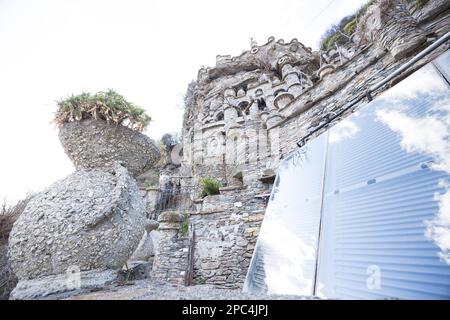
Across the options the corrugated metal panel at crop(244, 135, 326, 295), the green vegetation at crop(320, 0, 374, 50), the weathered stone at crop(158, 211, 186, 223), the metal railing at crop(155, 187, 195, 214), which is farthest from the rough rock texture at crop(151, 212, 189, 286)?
the green vegetation at crop(320, 0, 374, 50)

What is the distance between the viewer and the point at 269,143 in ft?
21.2

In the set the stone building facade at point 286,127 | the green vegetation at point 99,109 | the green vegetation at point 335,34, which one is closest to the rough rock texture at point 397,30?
the stone building facade at point 286,127

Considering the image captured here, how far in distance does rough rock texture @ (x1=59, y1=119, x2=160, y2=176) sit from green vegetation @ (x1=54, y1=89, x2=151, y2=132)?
0.06m

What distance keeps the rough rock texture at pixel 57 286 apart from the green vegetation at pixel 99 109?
1.33 m

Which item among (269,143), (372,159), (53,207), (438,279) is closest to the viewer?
(438,279)

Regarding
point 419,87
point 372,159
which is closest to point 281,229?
point 372,159

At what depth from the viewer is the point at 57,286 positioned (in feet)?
4.13

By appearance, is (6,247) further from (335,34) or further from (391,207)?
(335,34)

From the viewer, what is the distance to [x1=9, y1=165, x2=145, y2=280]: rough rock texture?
132 centimetres

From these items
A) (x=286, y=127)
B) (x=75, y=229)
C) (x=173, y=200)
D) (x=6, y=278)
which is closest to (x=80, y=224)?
(x=75, y=229)

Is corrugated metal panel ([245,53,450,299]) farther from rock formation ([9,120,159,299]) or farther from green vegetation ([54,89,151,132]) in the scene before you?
green vegetation ([54,89,151,132])
